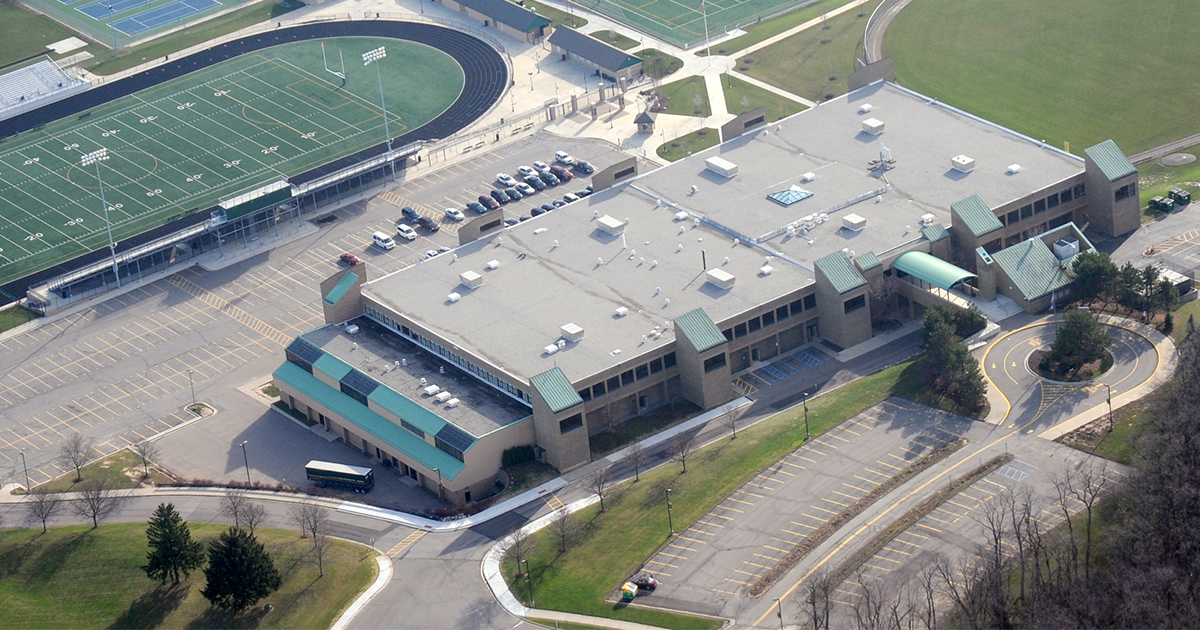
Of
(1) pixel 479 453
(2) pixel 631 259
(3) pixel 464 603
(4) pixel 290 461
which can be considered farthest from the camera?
(2) pixel 631 259

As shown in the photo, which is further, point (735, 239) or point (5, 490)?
point (735, 239)

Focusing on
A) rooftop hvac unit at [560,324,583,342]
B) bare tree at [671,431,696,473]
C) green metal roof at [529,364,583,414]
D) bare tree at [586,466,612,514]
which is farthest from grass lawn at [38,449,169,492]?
bare tree at [671,431,696,473]

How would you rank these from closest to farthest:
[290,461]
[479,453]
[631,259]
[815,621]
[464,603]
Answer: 1. [815,621]
2. [464,603]
3. [479,453]
4. [290,461]
5. [631,259]

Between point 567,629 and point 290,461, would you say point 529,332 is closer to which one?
point 290,461

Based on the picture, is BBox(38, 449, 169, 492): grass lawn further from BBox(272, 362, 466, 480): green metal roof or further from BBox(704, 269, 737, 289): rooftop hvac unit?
BBox(704, 269, 737, 289): rooftop hvac unit

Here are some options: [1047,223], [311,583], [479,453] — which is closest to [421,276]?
[479,453]
